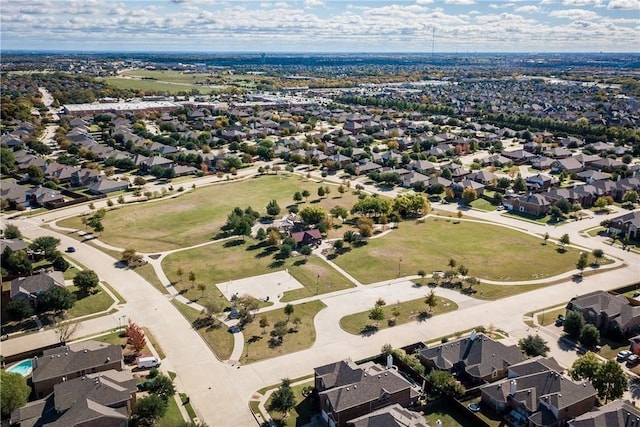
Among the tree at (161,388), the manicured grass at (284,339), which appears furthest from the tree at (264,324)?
the tree at (161,388)

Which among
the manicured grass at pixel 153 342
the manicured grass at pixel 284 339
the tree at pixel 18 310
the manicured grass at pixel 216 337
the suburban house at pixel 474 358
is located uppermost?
the tree at pixel 18 310

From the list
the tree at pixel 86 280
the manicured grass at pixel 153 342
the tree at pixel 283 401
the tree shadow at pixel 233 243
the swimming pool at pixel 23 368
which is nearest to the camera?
the tree at pixel 283 401

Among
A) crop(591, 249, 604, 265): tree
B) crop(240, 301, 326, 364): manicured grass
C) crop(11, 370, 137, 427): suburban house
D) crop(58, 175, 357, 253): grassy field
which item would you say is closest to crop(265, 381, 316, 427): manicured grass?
crop(240, 301, 326, 364): manicured grass

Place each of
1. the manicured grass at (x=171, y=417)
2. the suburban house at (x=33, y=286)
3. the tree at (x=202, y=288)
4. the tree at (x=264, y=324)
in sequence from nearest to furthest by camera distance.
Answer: the manicured grass at (x=171, y=417)
the tree at (x=264, y=324)
the suburban house at (x=33, y=286)
the tree at (x=202, y=288)

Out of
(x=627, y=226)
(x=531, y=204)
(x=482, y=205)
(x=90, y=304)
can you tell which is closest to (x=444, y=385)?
(x=90, y=304)

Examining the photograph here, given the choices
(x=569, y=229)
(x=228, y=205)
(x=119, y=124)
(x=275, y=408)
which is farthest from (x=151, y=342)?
(x=119, y=124)

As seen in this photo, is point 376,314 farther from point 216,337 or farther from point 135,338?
point 135,338

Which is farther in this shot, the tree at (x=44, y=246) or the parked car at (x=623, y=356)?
the tree at (x=44, y=246)

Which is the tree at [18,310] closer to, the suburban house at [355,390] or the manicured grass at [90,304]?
the manicured grass at [90,304]

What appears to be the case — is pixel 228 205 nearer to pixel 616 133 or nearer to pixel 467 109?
pixel 616 133
